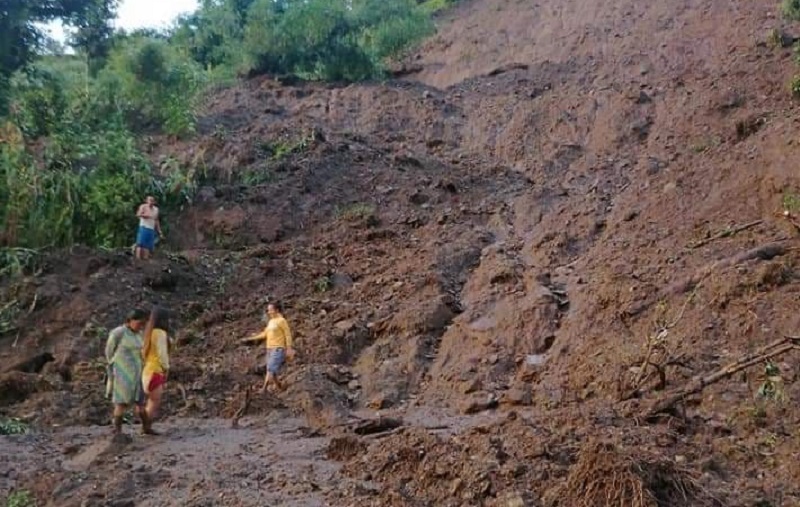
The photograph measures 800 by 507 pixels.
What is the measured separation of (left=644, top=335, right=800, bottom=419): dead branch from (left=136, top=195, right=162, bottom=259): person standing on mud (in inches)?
285

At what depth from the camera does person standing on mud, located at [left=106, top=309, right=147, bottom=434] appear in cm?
718

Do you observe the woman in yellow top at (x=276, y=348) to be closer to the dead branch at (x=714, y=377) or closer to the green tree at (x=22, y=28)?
the dead branch at (x=714, y=377)

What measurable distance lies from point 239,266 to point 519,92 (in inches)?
297

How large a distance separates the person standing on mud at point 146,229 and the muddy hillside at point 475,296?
0.28m

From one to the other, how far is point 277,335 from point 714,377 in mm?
4250

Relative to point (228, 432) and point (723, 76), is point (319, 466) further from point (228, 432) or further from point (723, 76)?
point (723, 76)

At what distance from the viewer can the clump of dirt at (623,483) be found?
4.89 meters

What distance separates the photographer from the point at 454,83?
19.0 meters

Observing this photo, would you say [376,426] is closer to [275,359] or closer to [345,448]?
[345,448]

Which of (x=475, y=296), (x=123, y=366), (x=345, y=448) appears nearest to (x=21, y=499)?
(x=123, y=366)

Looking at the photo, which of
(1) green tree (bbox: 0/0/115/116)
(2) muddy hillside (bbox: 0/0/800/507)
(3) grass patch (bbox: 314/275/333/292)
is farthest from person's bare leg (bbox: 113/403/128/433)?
(1) green tree (bbox: 0/0/115/116)

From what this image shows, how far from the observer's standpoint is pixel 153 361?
24.3 ft

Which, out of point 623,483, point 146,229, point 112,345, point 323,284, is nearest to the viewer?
point 623,483

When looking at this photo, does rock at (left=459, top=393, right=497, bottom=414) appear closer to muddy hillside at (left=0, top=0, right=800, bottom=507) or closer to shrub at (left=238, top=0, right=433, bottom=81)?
muddy hillside at (left=0, top=0, right=800, bottom=507)
